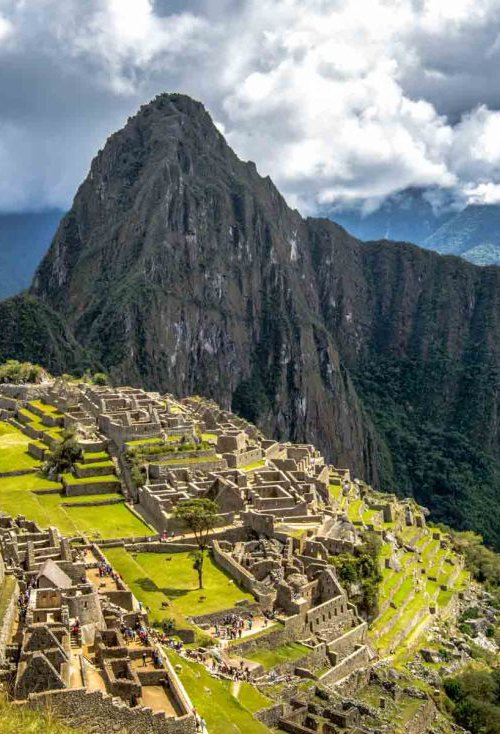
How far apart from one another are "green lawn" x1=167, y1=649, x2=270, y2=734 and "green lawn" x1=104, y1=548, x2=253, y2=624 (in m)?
4.17

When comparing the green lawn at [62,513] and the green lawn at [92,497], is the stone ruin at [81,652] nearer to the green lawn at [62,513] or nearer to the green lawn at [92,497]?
the green lawn at [62,513]

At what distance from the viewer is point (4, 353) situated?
13438 cm

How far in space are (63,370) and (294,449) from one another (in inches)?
2690

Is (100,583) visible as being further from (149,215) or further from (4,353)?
(149,215)

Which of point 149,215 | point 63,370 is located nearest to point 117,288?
point 149,215

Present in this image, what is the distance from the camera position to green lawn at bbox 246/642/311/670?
3278cm

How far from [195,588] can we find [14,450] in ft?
95.6

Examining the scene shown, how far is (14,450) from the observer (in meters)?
62.5

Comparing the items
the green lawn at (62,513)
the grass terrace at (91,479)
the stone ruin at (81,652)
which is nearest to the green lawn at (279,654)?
the stone ruin at (81,652)

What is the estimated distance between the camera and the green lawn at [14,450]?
5797cm

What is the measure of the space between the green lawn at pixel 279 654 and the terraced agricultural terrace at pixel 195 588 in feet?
0.31

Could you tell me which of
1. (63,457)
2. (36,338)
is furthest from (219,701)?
(36,338)

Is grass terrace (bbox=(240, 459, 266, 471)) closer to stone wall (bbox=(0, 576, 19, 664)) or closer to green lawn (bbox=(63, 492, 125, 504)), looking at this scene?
green lawn (bbox=(63, 492, 125, 504))

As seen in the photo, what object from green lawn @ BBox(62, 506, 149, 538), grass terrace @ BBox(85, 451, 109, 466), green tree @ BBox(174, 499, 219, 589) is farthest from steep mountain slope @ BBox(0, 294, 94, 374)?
green tree @ BBox(174, 499, 219, 589)
